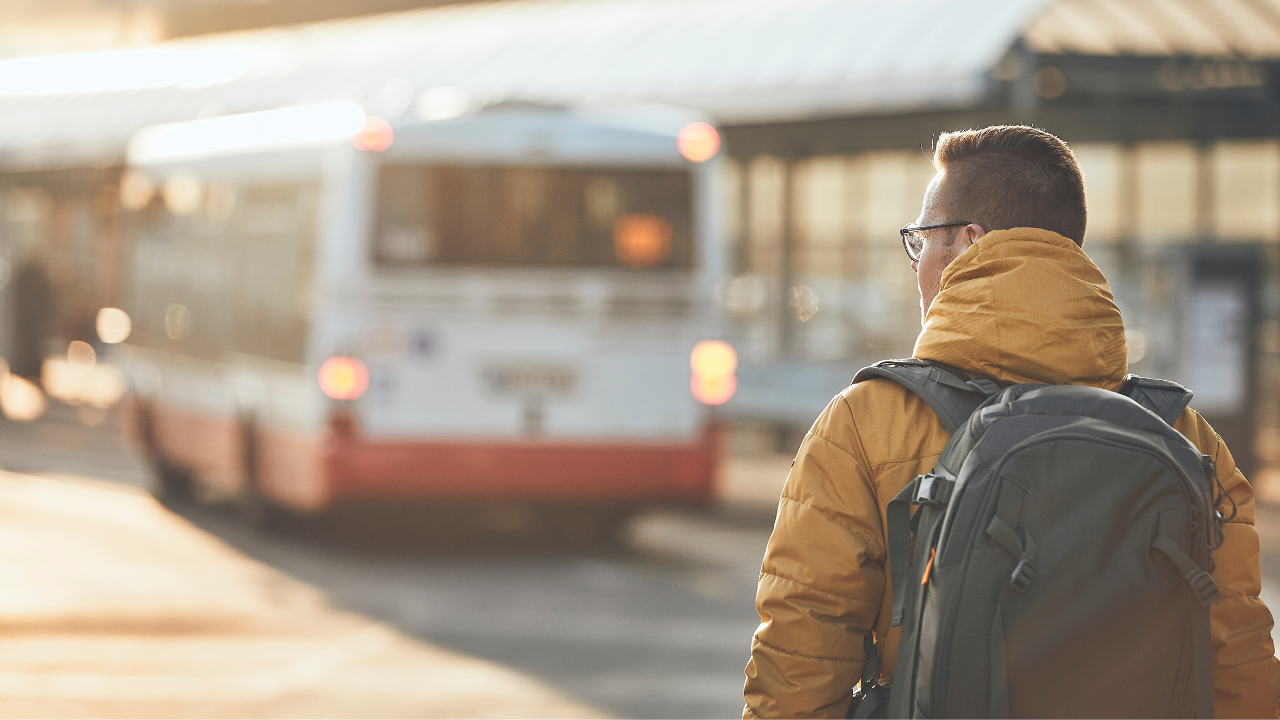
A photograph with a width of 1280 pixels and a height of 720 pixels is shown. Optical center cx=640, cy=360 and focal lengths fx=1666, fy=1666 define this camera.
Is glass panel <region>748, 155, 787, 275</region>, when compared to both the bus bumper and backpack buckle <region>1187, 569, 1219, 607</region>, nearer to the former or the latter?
the bus bumper

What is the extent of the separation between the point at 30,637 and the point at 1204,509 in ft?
21.5

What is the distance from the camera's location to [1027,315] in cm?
209

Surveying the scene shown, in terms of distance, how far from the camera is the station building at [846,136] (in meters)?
14.6

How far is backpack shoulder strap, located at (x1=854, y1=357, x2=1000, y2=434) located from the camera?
2.11 m

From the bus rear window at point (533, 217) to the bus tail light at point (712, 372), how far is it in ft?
1.84

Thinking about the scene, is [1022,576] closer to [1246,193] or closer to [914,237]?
[914,237]

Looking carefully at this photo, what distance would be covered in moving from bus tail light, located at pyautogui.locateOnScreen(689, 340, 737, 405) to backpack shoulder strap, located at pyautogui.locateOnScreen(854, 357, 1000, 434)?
819cm

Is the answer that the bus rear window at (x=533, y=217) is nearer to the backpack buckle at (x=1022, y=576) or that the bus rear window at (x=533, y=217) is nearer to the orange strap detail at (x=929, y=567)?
the orange strap detail at (x=929, y=567)

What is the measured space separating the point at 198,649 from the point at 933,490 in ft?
19.1

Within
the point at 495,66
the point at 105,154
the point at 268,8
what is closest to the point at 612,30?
the point at 495,66

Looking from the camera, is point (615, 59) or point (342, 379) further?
point (615, 59)

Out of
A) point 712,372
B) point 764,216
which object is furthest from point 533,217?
point 764,216

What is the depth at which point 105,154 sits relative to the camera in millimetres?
26078

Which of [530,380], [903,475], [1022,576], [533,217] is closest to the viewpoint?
[1022,576]
